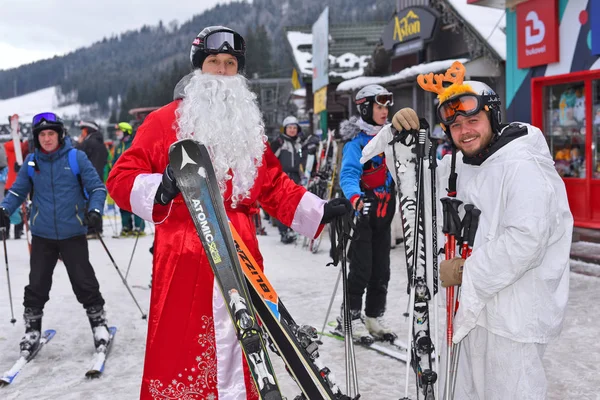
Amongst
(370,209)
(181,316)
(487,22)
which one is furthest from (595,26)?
(181,316)

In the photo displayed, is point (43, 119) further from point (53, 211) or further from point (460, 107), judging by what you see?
point (460, 107)

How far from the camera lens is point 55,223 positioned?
4562 millimetres

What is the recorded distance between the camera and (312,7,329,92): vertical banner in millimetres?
19047

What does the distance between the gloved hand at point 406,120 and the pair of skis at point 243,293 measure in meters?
0.92

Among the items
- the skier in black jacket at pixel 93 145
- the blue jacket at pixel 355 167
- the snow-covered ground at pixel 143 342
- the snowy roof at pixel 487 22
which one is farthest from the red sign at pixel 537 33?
the skier in black jacket at pixel 93 145

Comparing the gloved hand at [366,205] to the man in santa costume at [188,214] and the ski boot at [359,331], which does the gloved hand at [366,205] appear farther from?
the man in santa costume at [188,214]

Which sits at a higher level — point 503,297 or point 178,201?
point 178,201

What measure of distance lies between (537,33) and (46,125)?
283 inches

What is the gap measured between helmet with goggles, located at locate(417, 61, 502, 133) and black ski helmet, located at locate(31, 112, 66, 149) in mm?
3128

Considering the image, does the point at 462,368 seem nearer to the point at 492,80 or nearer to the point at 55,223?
the point at 55,223

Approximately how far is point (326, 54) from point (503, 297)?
17403mm

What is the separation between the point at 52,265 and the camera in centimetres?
466

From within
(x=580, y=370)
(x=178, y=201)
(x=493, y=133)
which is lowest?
(x=580, y=370)

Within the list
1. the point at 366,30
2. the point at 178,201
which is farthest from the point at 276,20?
the point at 178,201
